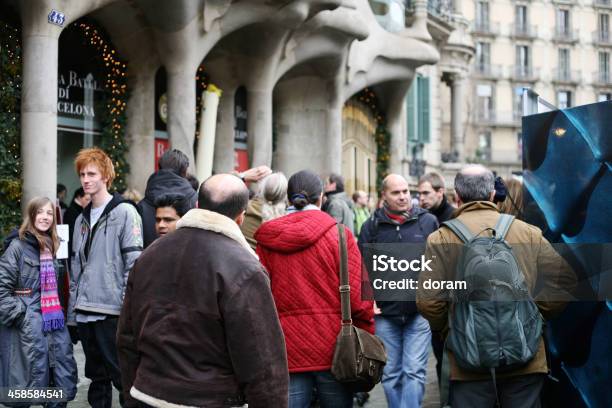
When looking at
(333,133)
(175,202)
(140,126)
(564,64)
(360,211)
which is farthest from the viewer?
(564,64)

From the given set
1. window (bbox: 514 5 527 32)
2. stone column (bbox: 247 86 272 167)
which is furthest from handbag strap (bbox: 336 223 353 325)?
window (bbox: 514 5 527 32)

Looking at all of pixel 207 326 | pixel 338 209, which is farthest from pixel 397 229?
pixel 338 209

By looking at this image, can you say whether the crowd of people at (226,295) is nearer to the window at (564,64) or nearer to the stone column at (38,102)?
the stone column at (38,102)

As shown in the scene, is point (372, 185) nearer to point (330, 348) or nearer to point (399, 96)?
point (399, 96)

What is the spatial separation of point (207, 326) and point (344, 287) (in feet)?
5.26

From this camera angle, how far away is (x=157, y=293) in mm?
3822

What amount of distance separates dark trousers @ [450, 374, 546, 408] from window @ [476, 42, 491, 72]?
68.4 meters

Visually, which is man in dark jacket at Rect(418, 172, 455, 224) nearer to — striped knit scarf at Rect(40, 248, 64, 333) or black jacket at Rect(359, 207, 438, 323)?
black jacket at Rect(359, 207, 438, 323)

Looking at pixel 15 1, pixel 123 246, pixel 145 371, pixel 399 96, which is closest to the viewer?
pixel 145 371

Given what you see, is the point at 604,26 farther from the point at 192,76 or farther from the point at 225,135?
the point at 192,76

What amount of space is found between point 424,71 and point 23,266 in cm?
2791

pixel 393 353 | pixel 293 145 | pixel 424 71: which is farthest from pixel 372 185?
pixel 393 353

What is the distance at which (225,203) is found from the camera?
3.93 metres

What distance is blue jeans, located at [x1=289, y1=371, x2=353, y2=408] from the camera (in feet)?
17.1
